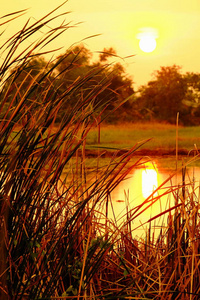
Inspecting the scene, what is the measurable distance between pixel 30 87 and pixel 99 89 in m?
0.18

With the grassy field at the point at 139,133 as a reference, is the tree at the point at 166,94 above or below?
above

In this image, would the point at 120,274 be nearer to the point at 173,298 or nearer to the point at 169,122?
the point at 173,298

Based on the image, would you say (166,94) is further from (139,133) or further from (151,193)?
(151,193)

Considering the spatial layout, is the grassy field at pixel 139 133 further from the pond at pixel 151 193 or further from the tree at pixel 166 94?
the pond at pixel 151 193

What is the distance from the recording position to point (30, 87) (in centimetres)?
116

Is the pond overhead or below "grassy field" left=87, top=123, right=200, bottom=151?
below

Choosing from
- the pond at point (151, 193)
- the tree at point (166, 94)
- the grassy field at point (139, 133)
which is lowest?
the pond at point (151, 193)

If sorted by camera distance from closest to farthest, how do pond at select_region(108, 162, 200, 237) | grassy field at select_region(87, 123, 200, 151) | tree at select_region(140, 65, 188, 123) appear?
pond at select_region(108, 162, 200, 237)
grassy field at select_region(87, 123, 200, 151)
tree at select_region(140, 65, 188, 123)

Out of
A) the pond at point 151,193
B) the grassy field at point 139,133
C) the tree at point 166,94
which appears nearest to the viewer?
the pond at point 151,193

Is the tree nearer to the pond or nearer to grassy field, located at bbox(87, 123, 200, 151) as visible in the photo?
grassy field, located at bbox(87, 123, 200, 151)

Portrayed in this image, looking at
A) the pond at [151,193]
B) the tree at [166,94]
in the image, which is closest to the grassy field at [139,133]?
the tree at [166,94]

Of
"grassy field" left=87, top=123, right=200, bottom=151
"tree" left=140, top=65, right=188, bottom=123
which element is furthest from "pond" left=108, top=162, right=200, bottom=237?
"tree" left=140, top=65, right=188, bottom=123

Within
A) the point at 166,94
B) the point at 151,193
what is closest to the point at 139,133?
the point at 166,94

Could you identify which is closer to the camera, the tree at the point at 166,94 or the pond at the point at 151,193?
the pond at the point at 151,193
